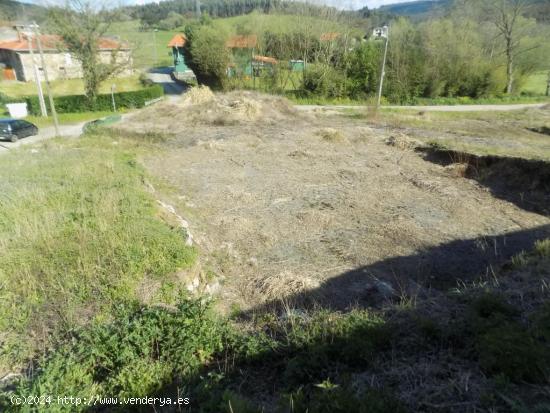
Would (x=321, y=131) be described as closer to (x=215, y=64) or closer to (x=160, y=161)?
(x=160, y=161)

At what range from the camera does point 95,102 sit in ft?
96.2

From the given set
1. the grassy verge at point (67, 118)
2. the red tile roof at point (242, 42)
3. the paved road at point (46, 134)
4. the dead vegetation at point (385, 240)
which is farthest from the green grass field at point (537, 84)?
the paved road at point (46, 134)

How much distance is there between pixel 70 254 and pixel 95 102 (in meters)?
28.5

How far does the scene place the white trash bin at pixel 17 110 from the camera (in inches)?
1033

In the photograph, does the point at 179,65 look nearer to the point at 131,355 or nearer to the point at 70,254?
the point at 70,254

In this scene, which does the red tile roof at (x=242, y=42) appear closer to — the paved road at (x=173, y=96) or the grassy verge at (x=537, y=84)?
the paved road at (x=173, y=96)

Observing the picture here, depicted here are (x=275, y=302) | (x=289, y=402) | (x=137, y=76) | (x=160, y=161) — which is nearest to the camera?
(x=289, y=402)

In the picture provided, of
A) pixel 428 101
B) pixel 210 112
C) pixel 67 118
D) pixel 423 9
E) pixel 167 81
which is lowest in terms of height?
pixel 67 118

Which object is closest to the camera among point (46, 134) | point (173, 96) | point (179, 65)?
point (46, 134)

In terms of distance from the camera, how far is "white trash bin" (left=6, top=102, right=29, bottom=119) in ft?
86.1

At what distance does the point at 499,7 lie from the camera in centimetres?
3425

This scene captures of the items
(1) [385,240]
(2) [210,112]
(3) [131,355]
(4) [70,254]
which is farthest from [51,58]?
(3) [131,355]

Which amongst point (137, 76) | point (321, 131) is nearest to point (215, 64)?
point (137, 76)

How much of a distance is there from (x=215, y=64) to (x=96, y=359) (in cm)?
3361
